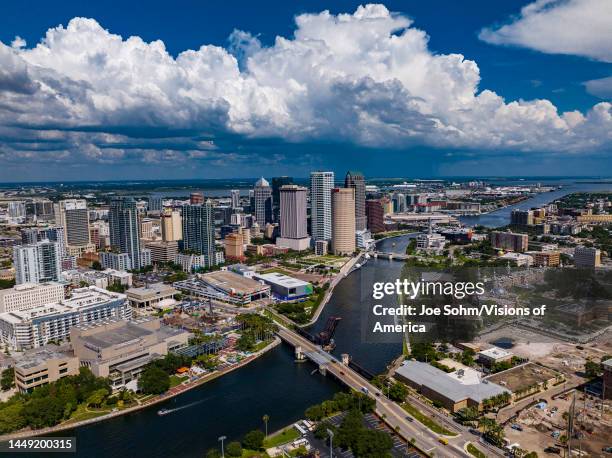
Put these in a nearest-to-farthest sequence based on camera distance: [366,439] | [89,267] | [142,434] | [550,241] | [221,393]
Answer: [366,439] < [142,434] < [221,393] < [89,267] < [550,241]

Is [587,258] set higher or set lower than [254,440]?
higher

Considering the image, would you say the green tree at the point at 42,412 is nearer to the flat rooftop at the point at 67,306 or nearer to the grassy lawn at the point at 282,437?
the grassy lawn at the point at 282,437

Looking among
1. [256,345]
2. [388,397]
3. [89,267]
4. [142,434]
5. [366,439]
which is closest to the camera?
[366,439]

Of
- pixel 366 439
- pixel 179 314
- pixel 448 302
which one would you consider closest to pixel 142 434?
pixel 366 439

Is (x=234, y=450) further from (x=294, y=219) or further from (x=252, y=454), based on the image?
(x=294, y=219)

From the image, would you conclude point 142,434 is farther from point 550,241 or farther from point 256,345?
point 550,241

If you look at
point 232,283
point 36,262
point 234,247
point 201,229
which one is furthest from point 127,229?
point 232,283

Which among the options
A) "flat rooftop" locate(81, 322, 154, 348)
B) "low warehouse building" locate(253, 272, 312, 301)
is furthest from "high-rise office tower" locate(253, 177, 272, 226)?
"flat rooftop" locate(81, 322, 154, 348)
